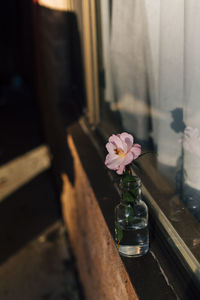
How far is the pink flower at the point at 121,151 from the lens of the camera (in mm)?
1061

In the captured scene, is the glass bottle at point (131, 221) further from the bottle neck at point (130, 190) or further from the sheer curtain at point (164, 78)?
the sheer curtain at point (164, 78)

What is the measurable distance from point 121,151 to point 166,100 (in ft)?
0.99

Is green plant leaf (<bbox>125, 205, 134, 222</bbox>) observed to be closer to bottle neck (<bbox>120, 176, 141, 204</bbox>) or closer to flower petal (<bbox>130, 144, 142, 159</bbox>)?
bottle neck (<bbox>120, 176, 141, 204</bbox>)

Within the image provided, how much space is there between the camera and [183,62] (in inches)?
45.0

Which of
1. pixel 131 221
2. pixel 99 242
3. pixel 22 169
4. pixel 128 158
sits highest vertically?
pixel 128 158

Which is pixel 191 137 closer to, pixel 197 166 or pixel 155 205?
pixel 197 166

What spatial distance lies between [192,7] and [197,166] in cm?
44

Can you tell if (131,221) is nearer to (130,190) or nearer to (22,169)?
(130,190)

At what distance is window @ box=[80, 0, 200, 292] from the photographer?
1.10m

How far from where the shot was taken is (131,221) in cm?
121

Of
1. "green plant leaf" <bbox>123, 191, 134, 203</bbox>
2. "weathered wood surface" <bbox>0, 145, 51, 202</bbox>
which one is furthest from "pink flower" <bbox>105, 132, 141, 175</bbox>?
"weathered wood surface" <bbox>0, 145, 51, 202</bbox>

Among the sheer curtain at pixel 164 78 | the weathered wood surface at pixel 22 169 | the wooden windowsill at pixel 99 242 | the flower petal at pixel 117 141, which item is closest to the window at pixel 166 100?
the sheer curtain at pixel 164 78

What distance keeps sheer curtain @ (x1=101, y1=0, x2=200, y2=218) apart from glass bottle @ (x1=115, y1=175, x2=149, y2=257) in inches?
6.4

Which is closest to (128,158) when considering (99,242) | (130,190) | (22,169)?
(130,190)
